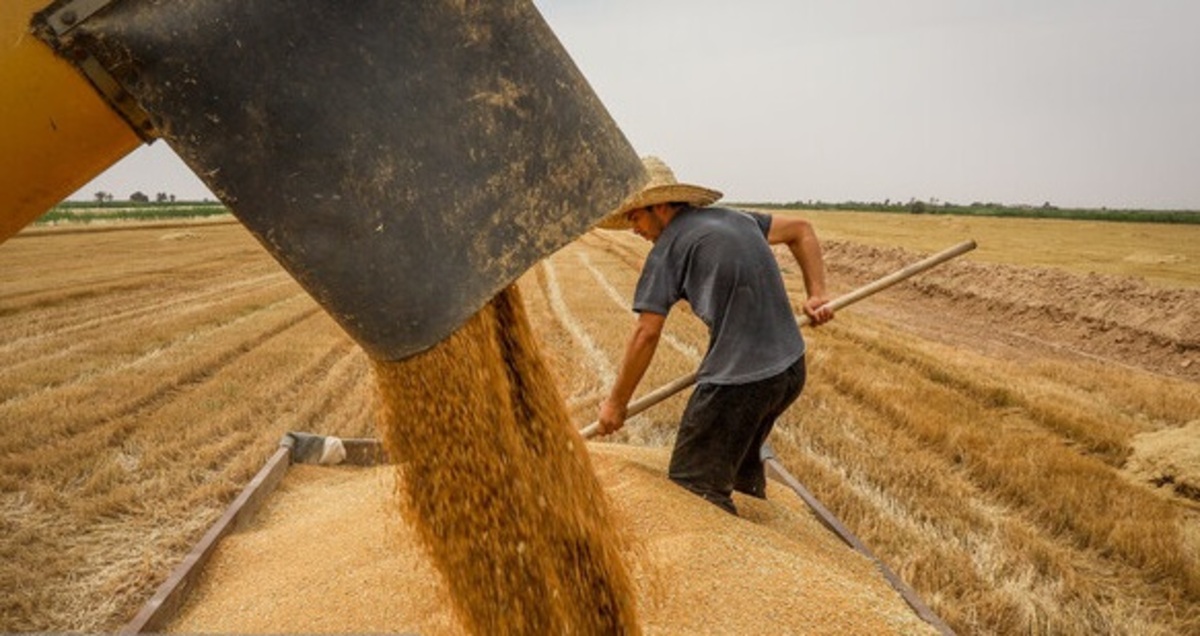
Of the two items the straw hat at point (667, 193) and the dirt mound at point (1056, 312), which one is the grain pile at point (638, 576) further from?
the dirt mound at point (1056, 312)

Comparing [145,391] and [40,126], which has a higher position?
[40,126]

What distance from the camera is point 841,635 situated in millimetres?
2312

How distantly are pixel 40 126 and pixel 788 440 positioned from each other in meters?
4.59

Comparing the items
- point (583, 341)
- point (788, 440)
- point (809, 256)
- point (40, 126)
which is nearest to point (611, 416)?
point (809, 256)

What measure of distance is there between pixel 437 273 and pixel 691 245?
223cm

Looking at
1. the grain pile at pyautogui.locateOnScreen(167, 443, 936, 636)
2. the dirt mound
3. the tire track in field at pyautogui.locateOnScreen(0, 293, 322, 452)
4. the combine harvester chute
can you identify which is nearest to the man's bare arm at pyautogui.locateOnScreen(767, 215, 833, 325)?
the grain pile at pyautogui.locateOnScreen(167, 443, 936, 636)

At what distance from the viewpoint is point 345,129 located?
3.27 ft

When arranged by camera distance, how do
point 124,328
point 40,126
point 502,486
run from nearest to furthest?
point 40,126 → point 502,486 → point 124,328

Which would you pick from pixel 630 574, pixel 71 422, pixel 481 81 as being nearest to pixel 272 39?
pixel 481 81

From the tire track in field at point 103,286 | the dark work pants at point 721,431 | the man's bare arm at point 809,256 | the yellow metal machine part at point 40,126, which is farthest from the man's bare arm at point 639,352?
the tire track in field at point 103,286

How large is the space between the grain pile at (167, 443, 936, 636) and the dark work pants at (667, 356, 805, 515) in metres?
0.15

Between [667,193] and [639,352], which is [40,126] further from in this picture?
[667,193]

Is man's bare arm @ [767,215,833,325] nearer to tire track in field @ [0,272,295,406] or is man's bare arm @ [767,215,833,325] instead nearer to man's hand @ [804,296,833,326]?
man's hand @ [804,296,833,326]

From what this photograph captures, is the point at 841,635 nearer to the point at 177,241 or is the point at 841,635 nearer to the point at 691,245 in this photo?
the point at 691,245
